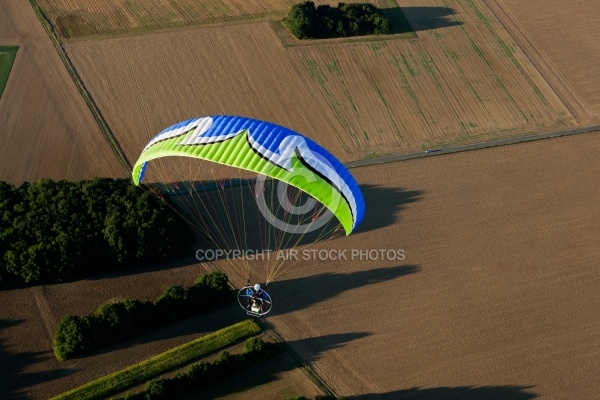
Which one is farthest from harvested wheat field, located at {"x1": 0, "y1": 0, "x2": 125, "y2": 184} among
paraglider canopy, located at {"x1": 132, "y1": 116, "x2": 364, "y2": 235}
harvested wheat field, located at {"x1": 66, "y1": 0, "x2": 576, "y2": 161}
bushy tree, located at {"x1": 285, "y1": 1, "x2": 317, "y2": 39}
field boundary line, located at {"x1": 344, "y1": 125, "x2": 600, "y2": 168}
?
bushy tree, located at {"x1": 285, "y1": 1, "x2": 317, "y2": 39}

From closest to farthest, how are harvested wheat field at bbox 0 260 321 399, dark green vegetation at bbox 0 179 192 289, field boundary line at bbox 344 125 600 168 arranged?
harvested wheat field at bbox 0 260 321 399, dark green vegetation at bbox 0 179 192 289, field boundary line at bbox 344 125 600 168

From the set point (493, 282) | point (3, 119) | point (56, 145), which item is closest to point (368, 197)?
point (493, 282)

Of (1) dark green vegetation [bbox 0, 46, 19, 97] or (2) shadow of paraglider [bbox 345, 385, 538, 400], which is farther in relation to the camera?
(1) dark green vegetation [bbox 0, 46, 19, 97]

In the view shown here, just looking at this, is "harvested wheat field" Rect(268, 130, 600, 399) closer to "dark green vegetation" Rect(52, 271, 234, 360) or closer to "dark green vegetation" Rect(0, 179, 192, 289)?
"dark green vegetation" Rect(52, 271, 234, 360)

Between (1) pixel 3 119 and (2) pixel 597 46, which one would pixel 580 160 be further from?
(1) pixel 3 119

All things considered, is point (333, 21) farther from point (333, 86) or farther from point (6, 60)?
point (6, 60)

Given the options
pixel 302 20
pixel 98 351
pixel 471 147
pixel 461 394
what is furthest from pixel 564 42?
pixel 98 351

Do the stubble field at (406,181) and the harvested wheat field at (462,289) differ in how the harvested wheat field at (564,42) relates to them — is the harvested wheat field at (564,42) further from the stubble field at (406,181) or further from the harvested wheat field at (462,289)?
the harvested wheat field at (462,289)
